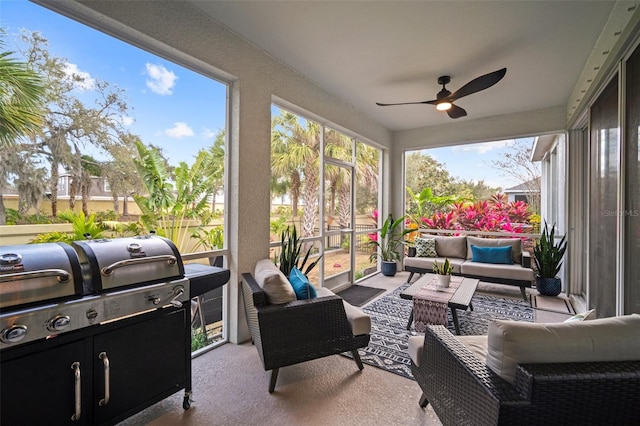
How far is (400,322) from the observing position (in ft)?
10.9

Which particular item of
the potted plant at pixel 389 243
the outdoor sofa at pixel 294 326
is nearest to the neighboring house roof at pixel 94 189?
the outdoor sofa at pixel 294 326

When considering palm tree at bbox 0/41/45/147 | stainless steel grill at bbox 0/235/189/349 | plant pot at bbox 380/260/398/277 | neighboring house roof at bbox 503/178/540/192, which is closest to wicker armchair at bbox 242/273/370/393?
stainless steel grill at bbox 0/235/189/349

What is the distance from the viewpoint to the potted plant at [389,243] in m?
5.68

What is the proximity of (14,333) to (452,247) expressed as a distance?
5443mm

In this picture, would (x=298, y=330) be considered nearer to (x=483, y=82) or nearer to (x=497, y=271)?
(x=483, y=82)

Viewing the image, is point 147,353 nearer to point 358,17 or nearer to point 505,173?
point 358,17

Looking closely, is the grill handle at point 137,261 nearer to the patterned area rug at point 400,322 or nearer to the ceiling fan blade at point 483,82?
the patterned area rug at point 400,322

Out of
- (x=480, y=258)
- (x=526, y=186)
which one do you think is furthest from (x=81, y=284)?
(x=526, y=186)

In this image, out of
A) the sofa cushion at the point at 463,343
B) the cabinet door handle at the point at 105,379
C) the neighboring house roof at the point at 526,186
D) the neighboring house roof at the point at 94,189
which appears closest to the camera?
the cabinet door handle at the point at 105,379

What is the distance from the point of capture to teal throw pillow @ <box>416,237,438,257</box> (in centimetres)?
519

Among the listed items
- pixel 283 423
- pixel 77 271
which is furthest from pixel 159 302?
pixel 283 423

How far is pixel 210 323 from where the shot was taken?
9.14ft

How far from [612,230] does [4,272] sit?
4.31m

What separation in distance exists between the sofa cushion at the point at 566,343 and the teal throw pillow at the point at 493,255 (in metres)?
3.68
